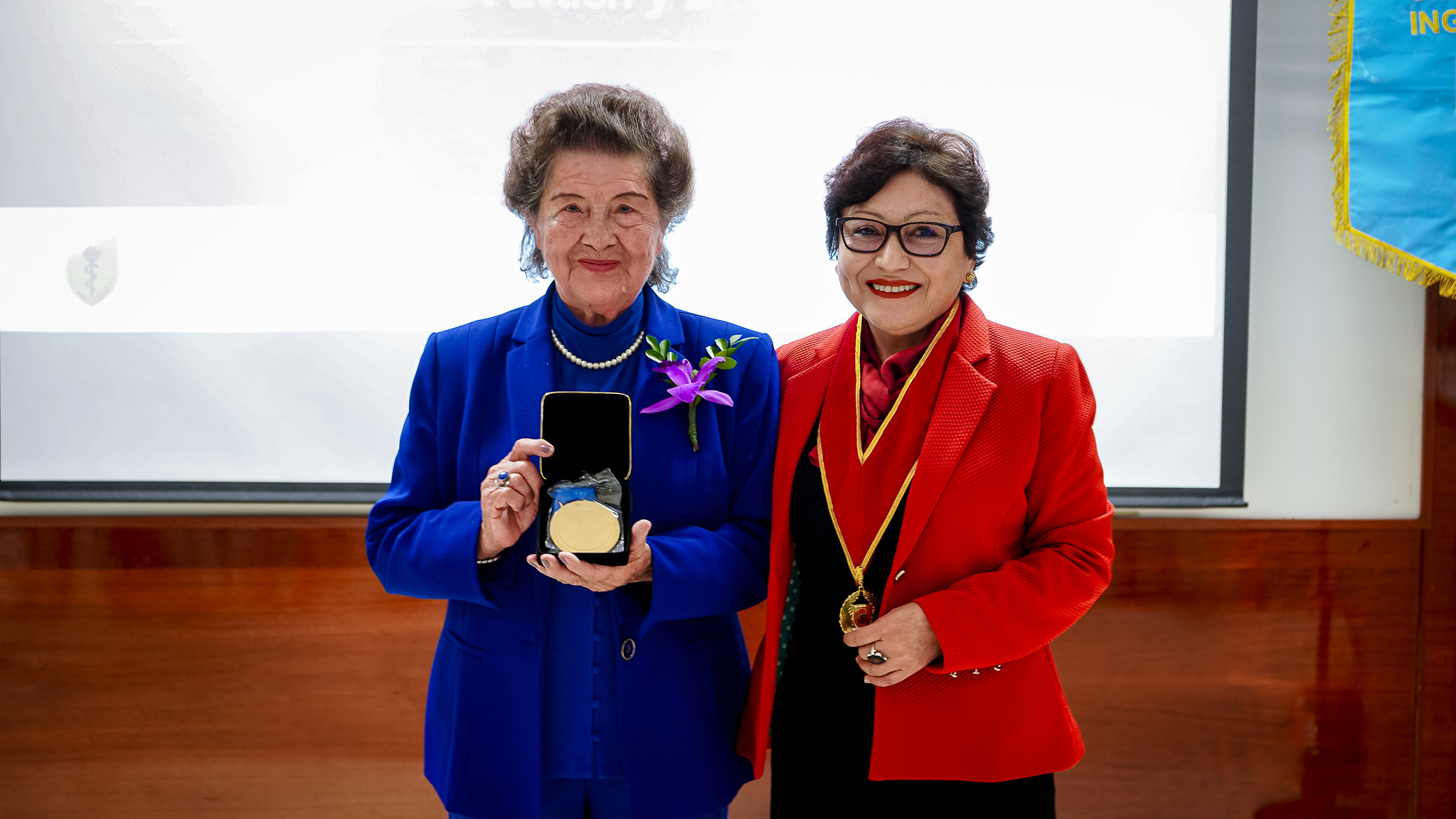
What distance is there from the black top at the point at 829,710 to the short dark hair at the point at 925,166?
39cm

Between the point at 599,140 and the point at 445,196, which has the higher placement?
the point at 445,196

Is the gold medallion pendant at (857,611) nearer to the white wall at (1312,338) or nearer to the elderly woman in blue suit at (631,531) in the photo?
the elderly woman in blue suit at (631,531)

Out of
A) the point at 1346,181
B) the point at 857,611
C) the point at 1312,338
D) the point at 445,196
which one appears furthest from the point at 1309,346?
the point at 445,196

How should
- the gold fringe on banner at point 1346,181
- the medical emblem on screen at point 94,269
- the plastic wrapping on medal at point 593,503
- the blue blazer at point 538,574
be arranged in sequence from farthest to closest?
the medical emblem on screen at point 94,269, the gold fringe on banner at point 1346,181, the blue blazer at point 538,574, the plastic wrapping on medal at point 593,503

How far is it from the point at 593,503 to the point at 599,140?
0.56 meters

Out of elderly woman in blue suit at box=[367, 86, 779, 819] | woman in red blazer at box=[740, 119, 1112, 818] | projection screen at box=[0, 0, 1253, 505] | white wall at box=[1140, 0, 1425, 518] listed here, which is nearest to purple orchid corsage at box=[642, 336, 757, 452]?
elderly woman in blue suit at box=[367, 86, 779, 819]

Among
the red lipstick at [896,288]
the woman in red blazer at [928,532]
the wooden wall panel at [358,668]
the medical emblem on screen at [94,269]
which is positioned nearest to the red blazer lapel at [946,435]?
the woman in red blazer at [928,532]

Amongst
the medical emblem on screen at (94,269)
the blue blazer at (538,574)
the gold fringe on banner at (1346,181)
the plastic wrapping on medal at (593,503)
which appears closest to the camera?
the plastic wrapping on medal at (593,503)

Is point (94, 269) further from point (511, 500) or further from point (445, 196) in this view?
point (511, 500)

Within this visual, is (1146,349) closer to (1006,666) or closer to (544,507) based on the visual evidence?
(1006,666)

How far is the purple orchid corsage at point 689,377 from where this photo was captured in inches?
48.2

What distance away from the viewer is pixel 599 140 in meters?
1.25

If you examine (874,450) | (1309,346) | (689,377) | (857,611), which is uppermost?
(1309,346)

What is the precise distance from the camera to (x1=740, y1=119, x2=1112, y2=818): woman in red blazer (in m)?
1.19
